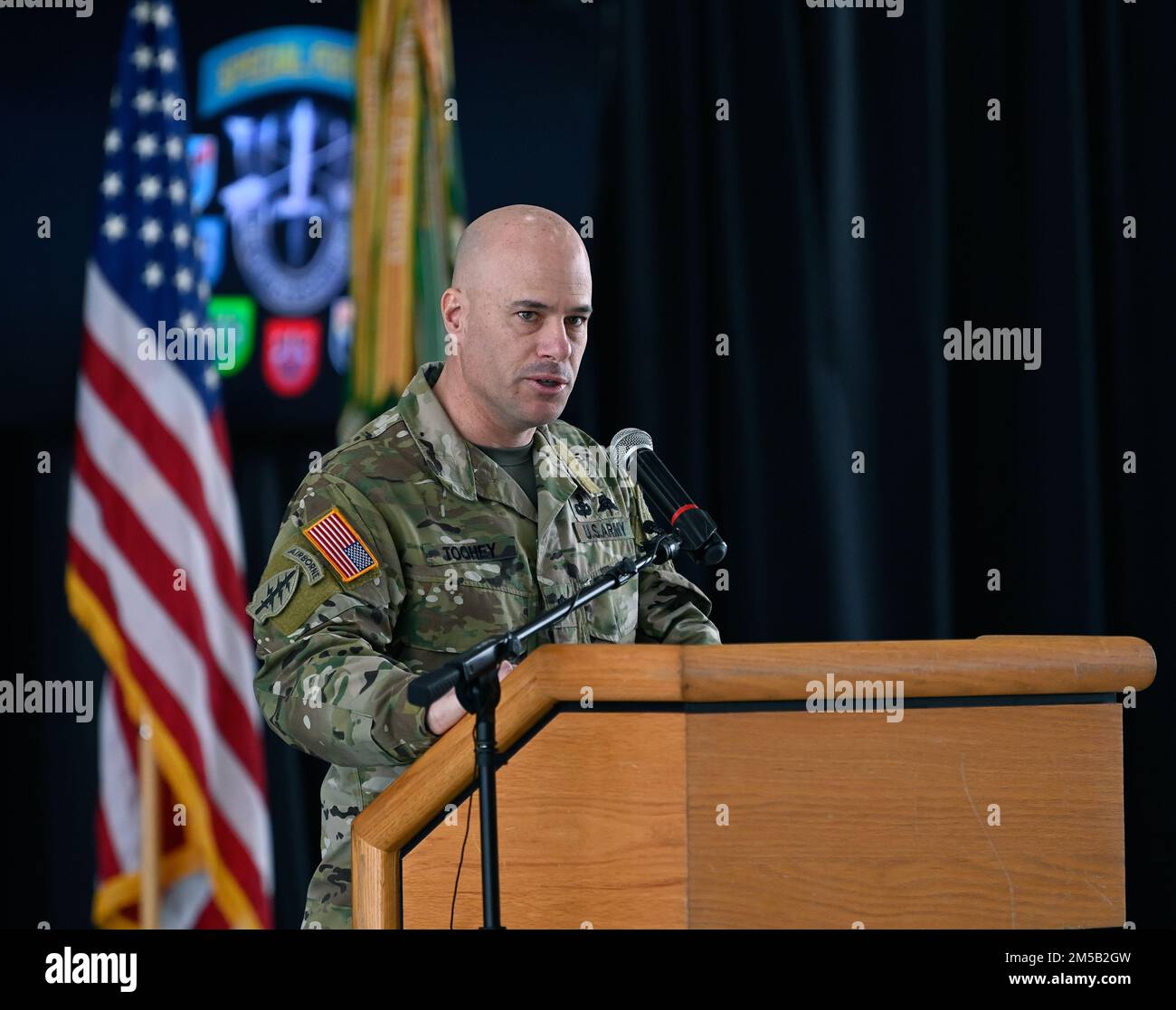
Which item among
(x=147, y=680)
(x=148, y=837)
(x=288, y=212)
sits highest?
(x=288, y=212)

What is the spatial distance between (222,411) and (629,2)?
130cm

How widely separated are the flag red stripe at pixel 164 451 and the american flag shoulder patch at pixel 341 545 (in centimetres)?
129

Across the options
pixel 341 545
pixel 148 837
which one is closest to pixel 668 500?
pixel 341 545

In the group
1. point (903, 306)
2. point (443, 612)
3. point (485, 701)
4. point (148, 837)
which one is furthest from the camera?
point (903, 306)

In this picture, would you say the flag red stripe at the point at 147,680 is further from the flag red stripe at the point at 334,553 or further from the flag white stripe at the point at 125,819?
the flag red stripe at the point at 334,553

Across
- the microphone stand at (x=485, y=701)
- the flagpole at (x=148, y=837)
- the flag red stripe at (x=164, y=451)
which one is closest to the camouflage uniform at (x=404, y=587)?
the microphone stand at (x=485, y=701)

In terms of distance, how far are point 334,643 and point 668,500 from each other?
17.6 inches

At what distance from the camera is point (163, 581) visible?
3.04m

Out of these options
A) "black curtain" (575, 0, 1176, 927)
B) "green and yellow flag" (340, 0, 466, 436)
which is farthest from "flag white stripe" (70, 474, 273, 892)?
"black curtain" (575, 0, 1176, 927)

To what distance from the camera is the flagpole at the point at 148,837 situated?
2.98 meters

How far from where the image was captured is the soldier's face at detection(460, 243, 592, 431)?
6.46 ft

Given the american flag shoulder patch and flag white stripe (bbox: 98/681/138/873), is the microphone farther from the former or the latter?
flag white stripe (bbox: 98/681/138/873)

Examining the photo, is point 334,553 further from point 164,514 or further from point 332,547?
point 164,514
